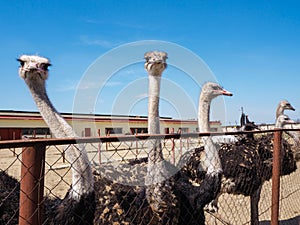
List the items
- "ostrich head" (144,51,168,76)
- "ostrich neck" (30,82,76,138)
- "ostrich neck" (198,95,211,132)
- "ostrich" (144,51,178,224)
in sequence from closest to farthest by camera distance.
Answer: "ostrich" (144,51,178,224), "ostrich neck" (30,82,76,138), "ostrich head" (144,51,168,76), "ostrich neck" (198,95,211,132)

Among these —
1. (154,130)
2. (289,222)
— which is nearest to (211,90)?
(154,130)

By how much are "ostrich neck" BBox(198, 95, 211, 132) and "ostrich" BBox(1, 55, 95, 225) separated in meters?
1.95

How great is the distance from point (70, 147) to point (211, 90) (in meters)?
2.49

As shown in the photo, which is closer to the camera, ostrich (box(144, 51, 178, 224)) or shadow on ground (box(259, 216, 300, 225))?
ostrich (box(144, 51, 178, 224))

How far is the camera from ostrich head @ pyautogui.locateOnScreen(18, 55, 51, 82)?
328cm

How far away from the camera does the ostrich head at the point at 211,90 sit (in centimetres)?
464

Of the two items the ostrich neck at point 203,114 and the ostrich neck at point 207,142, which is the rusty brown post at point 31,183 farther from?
the ostrich neck at point 203,114

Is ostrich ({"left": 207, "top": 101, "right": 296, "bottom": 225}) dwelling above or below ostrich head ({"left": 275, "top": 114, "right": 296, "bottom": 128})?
below

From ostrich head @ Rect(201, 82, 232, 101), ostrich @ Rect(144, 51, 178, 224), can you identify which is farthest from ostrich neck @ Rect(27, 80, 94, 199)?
ostrich head @ Rect(201, 82, 232, 101)

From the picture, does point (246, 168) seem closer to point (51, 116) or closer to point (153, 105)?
point (153, 105)

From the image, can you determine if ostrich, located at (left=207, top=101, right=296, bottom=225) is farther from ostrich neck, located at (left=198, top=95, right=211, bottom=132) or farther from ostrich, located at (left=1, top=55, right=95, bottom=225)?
ostrich, located at (left=1, top=55, right=95, bottom=225)

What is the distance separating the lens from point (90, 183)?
250 centimetres

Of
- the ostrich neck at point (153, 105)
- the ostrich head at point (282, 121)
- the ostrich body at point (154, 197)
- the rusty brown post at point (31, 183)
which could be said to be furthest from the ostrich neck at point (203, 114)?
the ostrich head at point (282, 121)

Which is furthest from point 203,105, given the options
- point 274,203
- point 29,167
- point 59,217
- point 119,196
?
point 29,167
